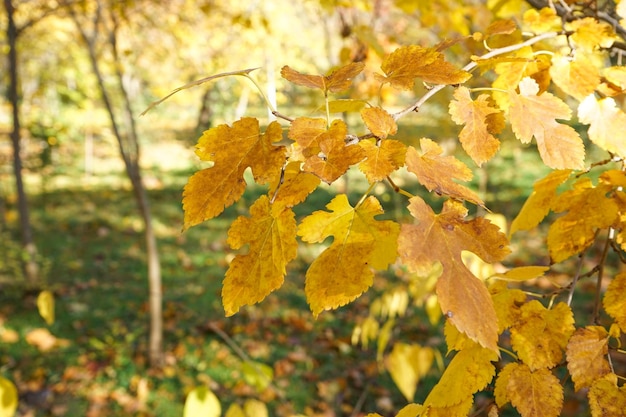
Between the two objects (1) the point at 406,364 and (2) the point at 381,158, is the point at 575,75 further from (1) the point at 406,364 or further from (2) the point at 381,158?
(1) the point at 406,364

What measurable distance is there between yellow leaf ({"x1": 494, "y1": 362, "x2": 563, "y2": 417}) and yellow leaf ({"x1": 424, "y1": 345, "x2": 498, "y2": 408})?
0.09ft

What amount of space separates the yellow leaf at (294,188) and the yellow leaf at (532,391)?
0.36 meters

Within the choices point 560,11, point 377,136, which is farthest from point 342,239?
point 560,11

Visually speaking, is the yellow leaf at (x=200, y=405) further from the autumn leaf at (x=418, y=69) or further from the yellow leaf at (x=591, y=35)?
the yellow leaf at (x=591, y=35)

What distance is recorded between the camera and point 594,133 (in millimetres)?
637

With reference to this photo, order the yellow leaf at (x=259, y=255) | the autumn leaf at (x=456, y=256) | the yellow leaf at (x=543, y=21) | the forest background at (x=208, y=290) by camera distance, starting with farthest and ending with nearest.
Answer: the forest background at (x=208, y=290) < the yellow leaf at (x=543, y=21) < the yellow leaf at (x=259, y=255) < the autumn leaf at (x=456, y=256)

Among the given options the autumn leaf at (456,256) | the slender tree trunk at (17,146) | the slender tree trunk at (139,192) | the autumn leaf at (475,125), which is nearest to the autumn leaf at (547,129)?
the autumn leaf at (475,125)

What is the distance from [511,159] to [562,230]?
35.8ft

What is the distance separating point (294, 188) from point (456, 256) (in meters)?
0.21

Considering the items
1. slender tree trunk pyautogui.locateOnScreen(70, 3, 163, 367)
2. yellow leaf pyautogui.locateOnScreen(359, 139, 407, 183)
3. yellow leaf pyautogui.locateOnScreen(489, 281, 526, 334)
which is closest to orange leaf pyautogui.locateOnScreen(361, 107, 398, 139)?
yellow leaf pyautogui.locateOnScreen(359, 139, 407, 183)

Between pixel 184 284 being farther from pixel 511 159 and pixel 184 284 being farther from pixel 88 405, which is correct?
pixel 511 159

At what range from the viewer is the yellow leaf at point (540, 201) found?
27.9 inches

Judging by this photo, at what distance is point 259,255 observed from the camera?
1.82 ft

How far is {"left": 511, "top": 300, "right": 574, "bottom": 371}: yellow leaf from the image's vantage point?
587 mm
